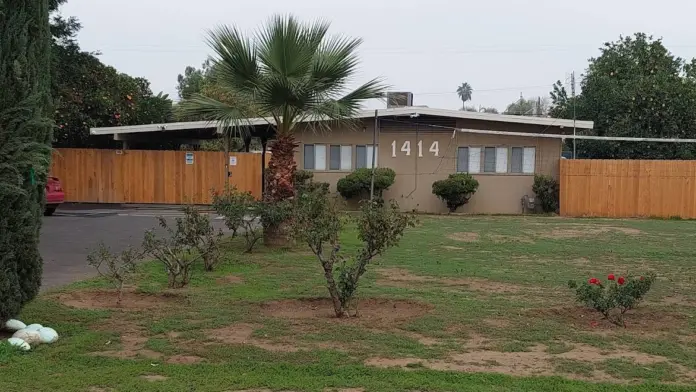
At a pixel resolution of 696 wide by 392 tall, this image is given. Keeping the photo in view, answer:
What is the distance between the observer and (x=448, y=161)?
2216 cm

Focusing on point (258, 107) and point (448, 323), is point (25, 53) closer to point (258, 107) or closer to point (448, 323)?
point (448, 323)

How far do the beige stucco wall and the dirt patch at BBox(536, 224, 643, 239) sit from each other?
448 cm

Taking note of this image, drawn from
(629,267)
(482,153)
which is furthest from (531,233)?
(482,153)

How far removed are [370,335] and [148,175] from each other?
749 inches

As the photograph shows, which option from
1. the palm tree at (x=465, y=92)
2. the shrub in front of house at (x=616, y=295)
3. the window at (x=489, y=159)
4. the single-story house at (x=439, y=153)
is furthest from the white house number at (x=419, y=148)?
the palm tree at (x=465, y=92)

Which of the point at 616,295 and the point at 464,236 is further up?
A: the point at 616,295

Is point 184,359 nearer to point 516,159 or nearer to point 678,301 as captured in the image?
point 678,301

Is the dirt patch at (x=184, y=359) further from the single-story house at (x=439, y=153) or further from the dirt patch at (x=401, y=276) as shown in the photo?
the single-story house at (x=439, y=153)

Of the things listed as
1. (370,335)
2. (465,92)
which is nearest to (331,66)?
(370,335)

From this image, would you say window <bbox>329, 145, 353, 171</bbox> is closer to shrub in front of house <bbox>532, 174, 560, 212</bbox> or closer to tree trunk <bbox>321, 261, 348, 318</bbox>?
shrub in front of house <bbox>532, 174, 560, 212</bbox>

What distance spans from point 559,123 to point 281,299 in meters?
16.4

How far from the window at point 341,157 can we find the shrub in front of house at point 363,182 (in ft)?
3.23

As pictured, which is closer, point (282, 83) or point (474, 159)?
point (282, 83)

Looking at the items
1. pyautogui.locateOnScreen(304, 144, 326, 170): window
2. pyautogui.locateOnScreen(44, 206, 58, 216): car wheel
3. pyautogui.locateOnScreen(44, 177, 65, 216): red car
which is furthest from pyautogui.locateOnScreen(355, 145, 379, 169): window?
pyautogui.locateOnScreen(44, 206, 58, 216): car wheel
